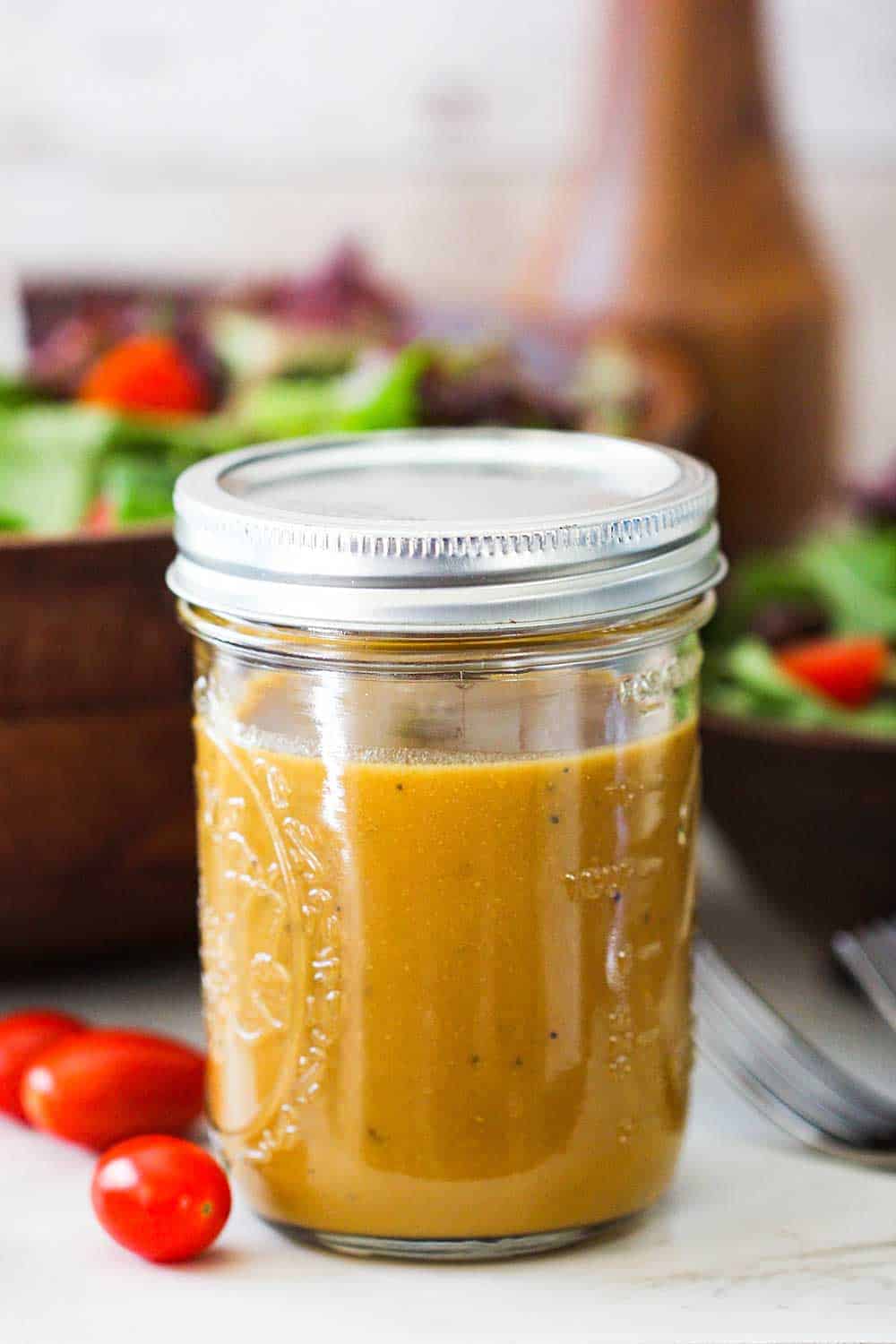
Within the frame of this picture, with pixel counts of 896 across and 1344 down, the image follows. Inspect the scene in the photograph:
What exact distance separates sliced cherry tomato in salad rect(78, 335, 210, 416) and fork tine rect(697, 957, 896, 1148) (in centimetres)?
66

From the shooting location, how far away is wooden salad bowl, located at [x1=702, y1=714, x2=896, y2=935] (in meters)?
1.08

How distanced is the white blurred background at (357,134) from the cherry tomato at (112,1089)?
1.70 m

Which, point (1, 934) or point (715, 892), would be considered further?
point (715, 892)

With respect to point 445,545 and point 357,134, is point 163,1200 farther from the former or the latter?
point 357,134

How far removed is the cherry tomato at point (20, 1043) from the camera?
1021 mm

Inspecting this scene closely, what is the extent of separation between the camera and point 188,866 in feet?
3.79

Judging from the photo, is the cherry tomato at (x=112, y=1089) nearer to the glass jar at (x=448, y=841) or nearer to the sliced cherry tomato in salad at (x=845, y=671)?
the glass jar at (x=448, y=841)

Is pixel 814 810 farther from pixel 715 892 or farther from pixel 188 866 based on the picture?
pixel 188 866

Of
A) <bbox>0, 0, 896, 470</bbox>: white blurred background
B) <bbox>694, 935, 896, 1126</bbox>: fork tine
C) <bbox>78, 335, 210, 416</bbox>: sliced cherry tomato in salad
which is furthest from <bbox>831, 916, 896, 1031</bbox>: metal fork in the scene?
<bbox>0, 0, 896, 470</bbox>: white blurred background

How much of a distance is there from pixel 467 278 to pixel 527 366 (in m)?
1.17

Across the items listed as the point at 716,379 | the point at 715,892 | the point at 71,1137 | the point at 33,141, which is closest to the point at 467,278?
the point at 33,141

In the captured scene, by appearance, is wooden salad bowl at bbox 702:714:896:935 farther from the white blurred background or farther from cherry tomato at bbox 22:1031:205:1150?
the white blurred background

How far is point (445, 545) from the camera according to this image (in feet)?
2.49

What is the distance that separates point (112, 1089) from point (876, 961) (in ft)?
1.36
